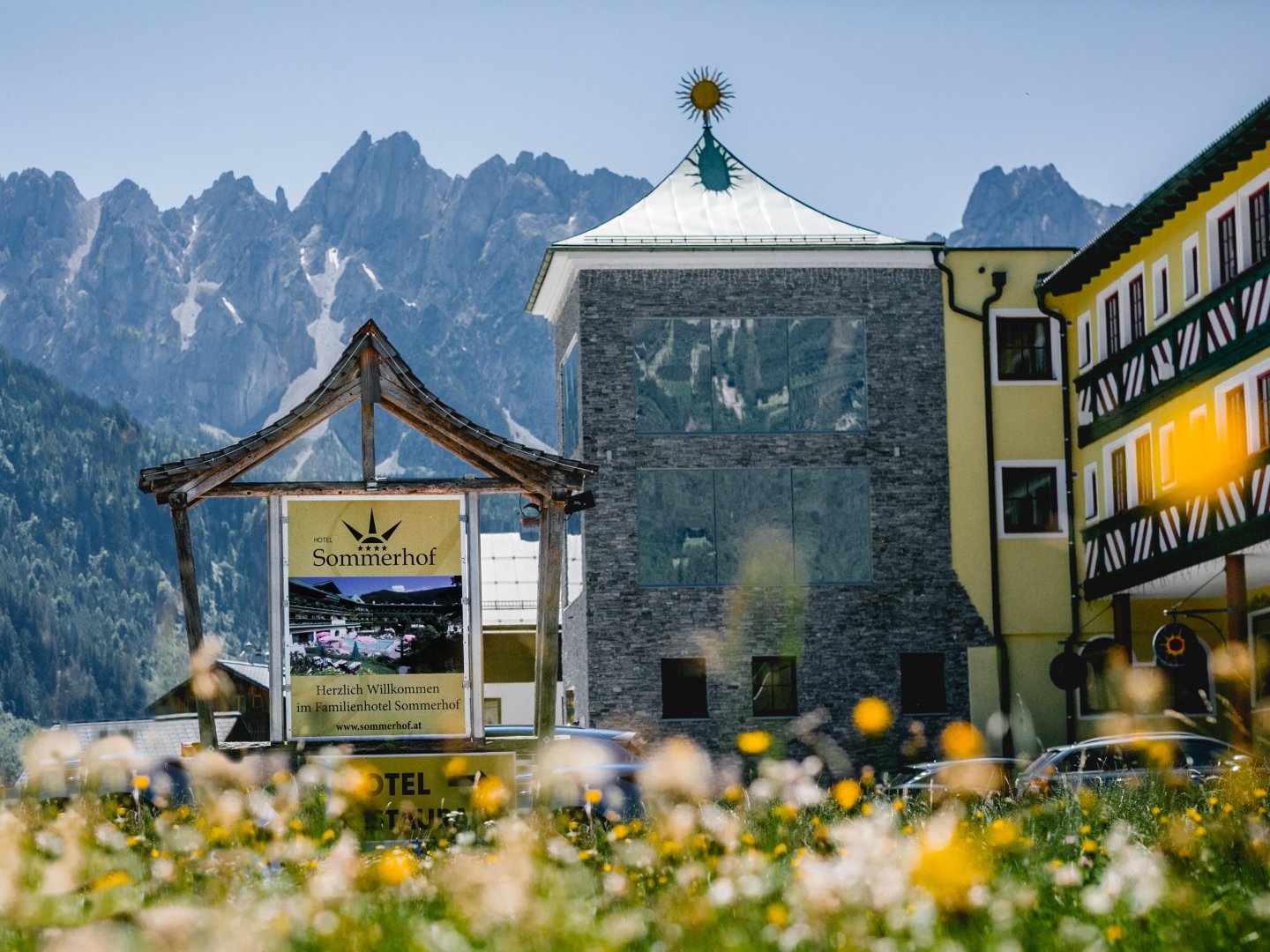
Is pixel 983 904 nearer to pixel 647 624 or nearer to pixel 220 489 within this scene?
pixel 220 489

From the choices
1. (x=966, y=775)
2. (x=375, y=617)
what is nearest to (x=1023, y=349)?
(x=966, y=775)

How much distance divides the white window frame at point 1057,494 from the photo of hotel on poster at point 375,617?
22.5 m

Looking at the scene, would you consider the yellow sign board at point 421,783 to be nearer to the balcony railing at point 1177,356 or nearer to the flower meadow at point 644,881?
the flower meadow at point 644,881

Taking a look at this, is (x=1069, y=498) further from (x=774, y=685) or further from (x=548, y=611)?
(x=548, y=611)

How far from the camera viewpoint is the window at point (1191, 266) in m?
29.7

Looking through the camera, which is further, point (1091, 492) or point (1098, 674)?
point (1091, 492)

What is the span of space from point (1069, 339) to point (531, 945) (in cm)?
3124

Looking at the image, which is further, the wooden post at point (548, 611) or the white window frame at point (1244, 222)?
the white window frame at point (1244, 222)

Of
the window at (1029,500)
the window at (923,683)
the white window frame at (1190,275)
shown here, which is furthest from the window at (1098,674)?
the white window frame at (1190,275)

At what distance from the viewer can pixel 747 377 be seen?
115ft

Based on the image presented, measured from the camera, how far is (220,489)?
15250 millimetres

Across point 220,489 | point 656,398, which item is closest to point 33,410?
point 656,398

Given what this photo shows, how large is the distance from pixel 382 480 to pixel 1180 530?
18165 millimetres

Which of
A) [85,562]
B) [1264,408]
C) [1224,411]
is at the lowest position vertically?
[1264,408]
